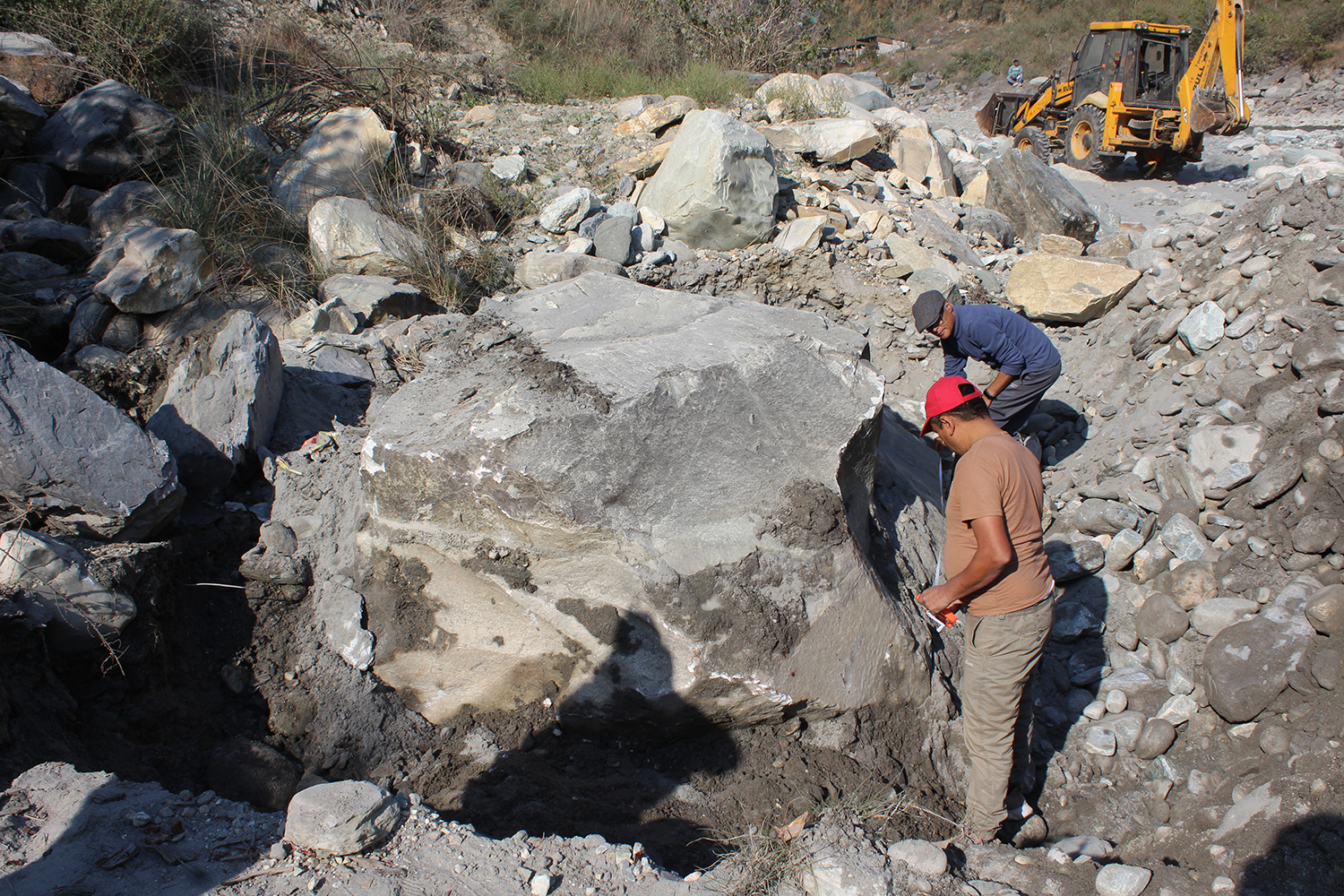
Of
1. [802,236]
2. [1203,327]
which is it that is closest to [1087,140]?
[802,236]

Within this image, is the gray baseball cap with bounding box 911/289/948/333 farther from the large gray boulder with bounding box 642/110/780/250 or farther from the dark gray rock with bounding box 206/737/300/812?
Result: the dark gray rock with bounding box 206/737/300/812

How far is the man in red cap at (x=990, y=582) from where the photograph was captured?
207cm

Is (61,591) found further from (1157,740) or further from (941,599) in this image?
(1157,740)

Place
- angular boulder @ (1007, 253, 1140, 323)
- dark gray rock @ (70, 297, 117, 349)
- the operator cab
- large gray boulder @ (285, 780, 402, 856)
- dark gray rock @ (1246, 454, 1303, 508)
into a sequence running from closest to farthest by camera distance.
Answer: large gray boulder @ (285, 780, 402, 856)
dark gray rock @ (1246, 454, 1303, 508)
dark gray rock @ (70, 297, 117, 349)
angular boulder @ (1007, 253, 1140, 323)
the operator cab

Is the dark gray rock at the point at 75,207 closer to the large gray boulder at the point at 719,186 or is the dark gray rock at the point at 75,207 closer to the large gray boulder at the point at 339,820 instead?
the large gray boulder at the point at 719,186

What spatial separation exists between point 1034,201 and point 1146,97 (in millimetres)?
4412

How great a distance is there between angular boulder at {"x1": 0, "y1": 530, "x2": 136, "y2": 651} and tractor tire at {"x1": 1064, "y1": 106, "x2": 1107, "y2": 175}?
11.1 m

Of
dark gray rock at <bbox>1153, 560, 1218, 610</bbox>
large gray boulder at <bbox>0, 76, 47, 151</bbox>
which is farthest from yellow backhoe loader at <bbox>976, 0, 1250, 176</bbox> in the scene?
large gray boulder at <bbox>0, 76, 47, 151</bbox>

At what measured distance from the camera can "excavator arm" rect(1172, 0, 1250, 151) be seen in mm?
8156

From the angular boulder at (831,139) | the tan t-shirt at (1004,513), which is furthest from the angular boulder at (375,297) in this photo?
the angular boulder at (831,139)

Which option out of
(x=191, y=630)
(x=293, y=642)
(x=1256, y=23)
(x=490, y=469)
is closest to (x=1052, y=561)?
(x=490, y=469)

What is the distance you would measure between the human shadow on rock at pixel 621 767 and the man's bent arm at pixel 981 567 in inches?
33.0

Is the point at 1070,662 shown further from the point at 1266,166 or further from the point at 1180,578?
the point at 1266,166

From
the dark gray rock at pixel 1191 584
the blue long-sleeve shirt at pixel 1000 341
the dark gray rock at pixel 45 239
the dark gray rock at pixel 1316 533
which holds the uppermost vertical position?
the dark gray rock at pixel 45 239
